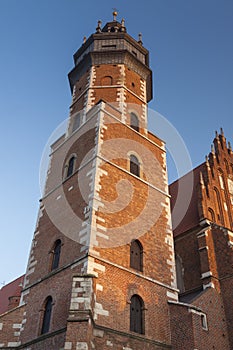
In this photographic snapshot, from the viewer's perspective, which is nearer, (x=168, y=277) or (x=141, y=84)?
(x=168, y=277)

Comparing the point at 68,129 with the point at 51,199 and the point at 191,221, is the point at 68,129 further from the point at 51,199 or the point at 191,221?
the point at 191,221

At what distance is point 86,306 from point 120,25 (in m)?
23.8

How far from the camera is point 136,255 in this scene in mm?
17078

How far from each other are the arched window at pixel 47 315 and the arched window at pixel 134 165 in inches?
305

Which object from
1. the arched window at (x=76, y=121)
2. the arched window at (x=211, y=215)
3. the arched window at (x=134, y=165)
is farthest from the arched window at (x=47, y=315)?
the arched window at (x=76, y=121)

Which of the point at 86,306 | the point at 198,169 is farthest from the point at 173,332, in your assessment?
the point at 198,169

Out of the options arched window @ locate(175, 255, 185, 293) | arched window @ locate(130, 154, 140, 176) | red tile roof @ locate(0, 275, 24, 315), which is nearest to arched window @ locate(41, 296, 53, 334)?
arched window @ locate(175, 255, 185, 293)

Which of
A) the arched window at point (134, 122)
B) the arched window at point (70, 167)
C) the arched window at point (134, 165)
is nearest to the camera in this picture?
the arched window at point (134, 165)

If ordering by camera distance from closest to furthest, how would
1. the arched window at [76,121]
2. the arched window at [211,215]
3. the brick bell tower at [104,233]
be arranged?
the brick bell tower at [104,233] → the arched window at [211,215] → the arched window at [76,121]

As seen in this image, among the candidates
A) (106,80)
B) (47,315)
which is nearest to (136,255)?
(47,315)

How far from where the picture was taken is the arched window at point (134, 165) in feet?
66.5

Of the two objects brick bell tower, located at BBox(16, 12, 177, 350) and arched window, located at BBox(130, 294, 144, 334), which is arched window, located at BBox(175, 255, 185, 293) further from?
arched window, located at BBox(130, 294, 144, 334)

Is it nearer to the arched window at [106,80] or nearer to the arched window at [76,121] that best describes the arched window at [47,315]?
the arched window at [76,121]

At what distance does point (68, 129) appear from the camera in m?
23.5
